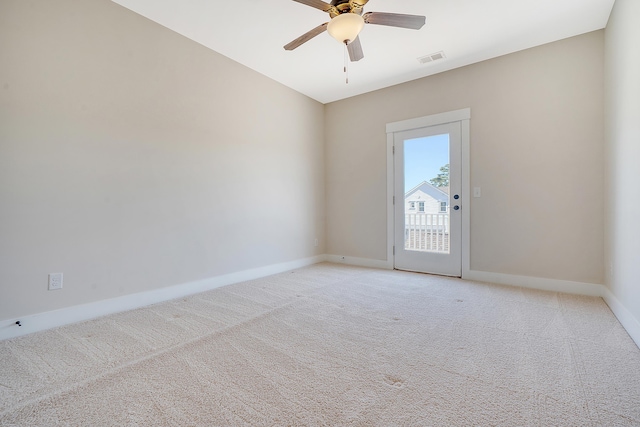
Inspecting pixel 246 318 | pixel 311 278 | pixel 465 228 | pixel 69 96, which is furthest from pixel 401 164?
pixel 69 96

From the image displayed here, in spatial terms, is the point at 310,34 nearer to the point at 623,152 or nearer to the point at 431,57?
the point at 431,57

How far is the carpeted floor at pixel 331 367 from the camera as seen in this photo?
129 cm

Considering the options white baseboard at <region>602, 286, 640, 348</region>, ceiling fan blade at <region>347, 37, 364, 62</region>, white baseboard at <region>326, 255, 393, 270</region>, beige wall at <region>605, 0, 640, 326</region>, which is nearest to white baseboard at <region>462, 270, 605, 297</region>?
white baseboard at <region>602, 286, 640, 348</region>

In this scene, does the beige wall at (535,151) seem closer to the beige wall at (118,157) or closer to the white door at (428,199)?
the white door at (428,199)

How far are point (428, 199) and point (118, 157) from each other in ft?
12.0

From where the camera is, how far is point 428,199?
4.02 metres

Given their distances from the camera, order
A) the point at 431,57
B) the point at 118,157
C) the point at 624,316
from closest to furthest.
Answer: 1. the point at 624,316
2. the point at 118,157
3. the point at 431,57

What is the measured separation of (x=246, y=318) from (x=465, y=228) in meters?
2.90

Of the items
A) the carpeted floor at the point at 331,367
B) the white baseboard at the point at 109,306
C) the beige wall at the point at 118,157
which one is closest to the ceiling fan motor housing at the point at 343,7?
the beige wall at the point at 118,157

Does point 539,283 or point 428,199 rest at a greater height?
point 428,199

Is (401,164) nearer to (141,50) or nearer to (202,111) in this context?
(202,111)

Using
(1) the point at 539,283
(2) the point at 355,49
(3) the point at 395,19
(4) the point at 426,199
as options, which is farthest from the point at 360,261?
(3) the point at 395,19

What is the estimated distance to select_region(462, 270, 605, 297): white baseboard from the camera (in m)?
3.00

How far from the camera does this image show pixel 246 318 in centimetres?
244
